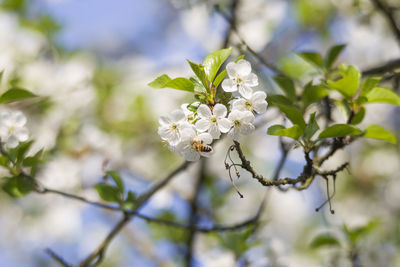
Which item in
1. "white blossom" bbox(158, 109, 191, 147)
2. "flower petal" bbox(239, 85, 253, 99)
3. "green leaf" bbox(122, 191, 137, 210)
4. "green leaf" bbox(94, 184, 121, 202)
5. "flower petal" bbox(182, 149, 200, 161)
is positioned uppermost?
"flower petal" bbox(239, 85, 253, 99)

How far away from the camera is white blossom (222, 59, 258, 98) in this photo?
109 centimetres

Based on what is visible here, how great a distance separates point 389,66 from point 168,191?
1401 mm

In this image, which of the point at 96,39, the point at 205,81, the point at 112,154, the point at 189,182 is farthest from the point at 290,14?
the point at 96,39

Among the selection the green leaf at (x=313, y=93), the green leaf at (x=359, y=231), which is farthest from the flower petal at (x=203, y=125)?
the green leaf at (x=359, y=231)

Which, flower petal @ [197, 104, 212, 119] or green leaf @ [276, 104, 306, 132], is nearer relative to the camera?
flower petal @ [197, 104, 212, 119]

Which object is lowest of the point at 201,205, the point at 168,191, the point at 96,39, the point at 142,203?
the point at 96,39

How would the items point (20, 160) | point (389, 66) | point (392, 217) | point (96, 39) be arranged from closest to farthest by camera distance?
point (20, 160), point (389, 66), point (392, 217), point (96, 39)

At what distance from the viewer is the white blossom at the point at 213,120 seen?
3.37 ft

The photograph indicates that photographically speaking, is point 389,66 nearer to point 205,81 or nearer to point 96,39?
point 205,81

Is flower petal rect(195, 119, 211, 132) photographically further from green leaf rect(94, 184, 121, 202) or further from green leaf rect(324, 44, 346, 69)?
green leaf rect(324, 44, 346, 69)

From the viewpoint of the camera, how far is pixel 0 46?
322 cm

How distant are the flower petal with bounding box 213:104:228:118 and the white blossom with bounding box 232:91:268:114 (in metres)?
0.04

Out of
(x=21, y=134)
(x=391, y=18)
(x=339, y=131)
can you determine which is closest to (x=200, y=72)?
(x=339, y=131)

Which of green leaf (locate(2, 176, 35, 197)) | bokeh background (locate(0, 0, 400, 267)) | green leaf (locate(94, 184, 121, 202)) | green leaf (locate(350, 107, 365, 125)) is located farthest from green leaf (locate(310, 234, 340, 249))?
green leaf (locate(2, 176, 35, 197))
